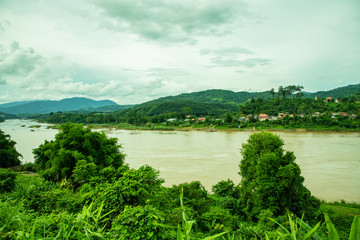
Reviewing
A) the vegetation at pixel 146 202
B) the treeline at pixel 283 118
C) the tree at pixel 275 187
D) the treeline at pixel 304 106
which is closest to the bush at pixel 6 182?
the vegetation at pixel 146 202

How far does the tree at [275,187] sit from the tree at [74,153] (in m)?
7.79

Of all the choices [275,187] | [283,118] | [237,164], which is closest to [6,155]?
[237,164]

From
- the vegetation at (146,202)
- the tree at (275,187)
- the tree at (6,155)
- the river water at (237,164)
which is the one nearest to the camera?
the vegetation at (146,202)

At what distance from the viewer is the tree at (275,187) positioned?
8680 mm

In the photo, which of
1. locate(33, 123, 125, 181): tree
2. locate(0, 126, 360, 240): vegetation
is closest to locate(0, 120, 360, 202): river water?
locate(0, 126, 360, 240): vegetation

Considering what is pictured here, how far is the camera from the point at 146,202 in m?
3.91

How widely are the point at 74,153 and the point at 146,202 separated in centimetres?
947

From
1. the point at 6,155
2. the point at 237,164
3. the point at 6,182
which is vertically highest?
the point at 6,182

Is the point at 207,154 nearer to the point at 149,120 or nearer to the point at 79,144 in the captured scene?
the point at 79,144

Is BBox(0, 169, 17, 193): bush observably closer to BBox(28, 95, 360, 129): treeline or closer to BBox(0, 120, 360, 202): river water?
BBox(0, 120, 360, 202): river water

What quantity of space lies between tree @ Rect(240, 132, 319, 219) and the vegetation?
0.04 metres

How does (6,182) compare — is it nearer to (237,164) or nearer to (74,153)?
(74,153)

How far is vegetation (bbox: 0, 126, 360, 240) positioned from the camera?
228 centimetres

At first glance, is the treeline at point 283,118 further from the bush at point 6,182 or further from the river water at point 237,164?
the bush at point 6,182
